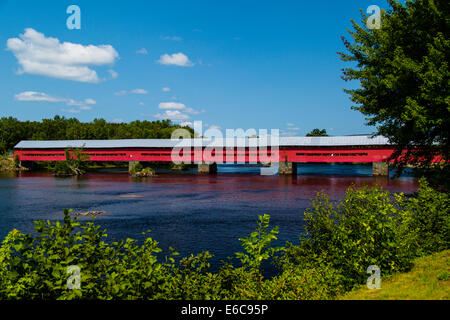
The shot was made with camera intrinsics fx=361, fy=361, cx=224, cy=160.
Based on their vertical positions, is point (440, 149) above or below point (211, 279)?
above

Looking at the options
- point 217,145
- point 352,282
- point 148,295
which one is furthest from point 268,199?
point 217,145

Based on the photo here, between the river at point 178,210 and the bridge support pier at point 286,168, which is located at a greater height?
the bridge support pier at point 286,168

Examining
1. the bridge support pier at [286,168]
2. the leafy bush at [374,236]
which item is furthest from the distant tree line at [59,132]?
the leafy bush at [374,236]

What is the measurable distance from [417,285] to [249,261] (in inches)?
156

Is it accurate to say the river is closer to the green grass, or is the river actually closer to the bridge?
the green grass

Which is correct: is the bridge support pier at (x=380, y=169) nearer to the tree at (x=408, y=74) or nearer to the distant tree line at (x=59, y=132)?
the tree at (x=408, y=74)

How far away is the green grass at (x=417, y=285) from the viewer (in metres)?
7.81

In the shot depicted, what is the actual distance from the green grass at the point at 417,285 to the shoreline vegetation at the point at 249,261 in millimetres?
87

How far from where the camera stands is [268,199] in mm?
33625

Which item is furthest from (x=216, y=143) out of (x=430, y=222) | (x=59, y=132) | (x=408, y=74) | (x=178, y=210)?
(x=59, y=132)

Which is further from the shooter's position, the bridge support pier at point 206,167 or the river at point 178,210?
the bridge support pier at point 206,167

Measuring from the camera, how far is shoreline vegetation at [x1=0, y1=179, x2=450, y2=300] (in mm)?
6684
